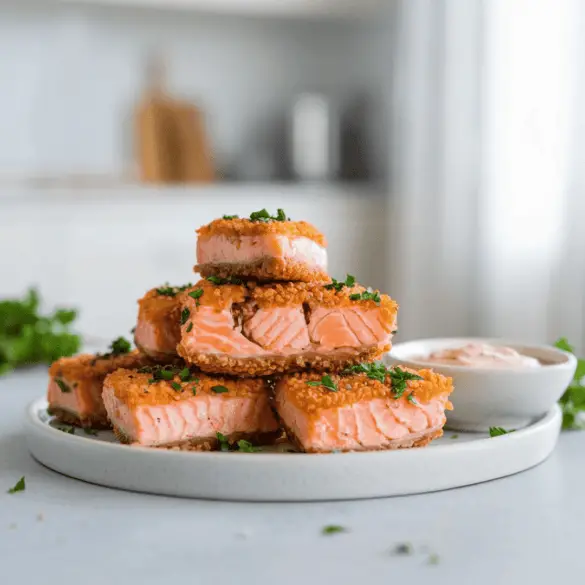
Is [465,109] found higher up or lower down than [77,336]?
higher up

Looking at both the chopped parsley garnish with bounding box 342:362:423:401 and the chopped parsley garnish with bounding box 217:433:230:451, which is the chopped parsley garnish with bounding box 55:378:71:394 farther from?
the chopped parsley garnish with bounding box 342:362:423:401

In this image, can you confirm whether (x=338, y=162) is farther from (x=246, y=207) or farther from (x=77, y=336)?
(x=77, y=336)

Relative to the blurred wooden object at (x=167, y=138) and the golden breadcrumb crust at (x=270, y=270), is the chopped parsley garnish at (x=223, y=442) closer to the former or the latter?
the golden breadcrumb crust at (x=270, y=270)

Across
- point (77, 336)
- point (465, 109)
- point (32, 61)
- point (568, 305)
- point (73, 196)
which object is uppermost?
point (32, 61)

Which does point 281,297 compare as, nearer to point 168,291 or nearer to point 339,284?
point 339,284

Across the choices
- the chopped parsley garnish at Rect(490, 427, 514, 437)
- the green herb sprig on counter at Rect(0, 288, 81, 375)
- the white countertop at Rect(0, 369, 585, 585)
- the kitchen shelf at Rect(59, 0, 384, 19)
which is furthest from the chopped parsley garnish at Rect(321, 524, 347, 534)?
the kitchen shelf at Rect(59, 0, 384, 19)

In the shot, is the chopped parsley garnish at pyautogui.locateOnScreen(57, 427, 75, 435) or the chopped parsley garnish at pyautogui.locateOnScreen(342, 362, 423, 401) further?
the chopped parsley garnish at pyautogui.locateOnScreen(57, 427, 75, 435)

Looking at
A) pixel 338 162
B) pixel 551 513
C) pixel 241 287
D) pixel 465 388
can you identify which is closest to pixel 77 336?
pixel 241 287
